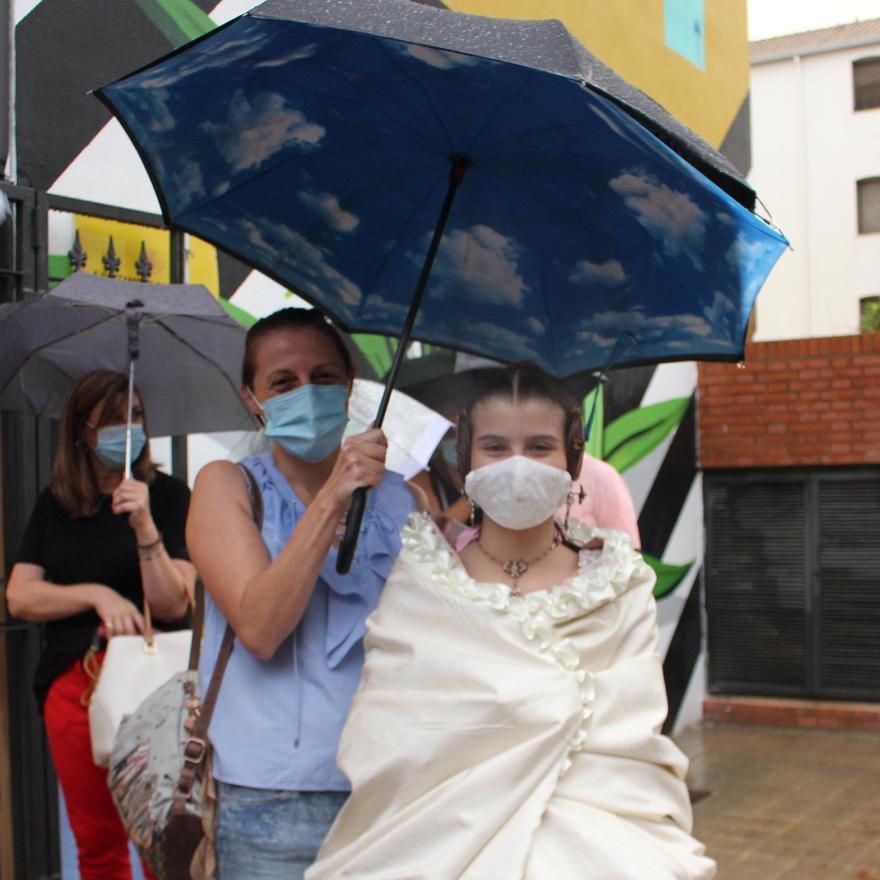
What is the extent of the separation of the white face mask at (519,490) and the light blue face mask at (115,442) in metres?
1.77

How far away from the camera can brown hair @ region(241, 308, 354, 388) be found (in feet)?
9.31

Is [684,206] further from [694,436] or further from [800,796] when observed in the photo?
[694,436]

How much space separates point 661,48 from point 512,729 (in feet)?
28.1

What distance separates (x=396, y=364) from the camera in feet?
9.57

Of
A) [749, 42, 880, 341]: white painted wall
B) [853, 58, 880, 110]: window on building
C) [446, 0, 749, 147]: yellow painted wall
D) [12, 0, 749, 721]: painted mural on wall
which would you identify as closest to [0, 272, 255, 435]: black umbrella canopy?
[12, 0, 749, 721]: painted mural on wall

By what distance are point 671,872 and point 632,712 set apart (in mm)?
304

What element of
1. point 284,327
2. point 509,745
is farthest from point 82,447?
point 509,745

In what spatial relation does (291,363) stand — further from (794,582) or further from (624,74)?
(794,582)

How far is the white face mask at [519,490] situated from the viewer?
2.72 m

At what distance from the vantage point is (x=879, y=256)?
31719 millimetres

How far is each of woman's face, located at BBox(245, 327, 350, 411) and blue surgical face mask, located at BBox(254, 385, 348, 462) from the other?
0.10 feet

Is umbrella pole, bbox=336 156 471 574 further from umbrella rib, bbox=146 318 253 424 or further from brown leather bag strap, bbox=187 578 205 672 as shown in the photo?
umbrella rib, bbox=146 318 253 424

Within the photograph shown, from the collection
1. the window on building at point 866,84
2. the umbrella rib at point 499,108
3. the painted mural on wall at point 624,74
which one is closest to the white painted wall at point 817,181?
the window on building at point 866,84

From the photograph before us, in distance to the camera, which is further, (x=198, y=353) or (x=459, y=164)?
Result: (x=198, y=353)
